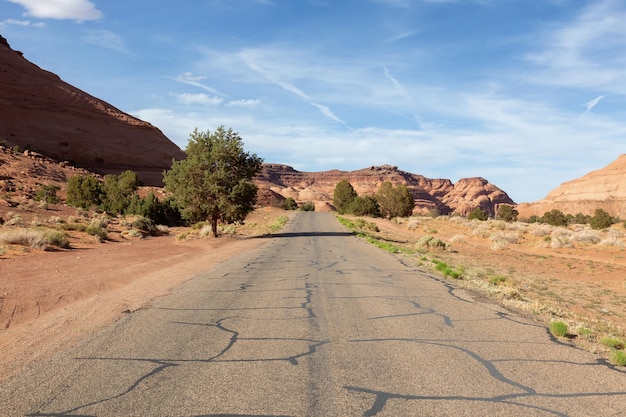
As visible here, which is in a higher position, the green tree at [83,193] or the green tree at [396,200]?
the green tree at [396,200]

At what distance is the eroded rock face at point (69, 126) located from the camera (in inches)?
3051

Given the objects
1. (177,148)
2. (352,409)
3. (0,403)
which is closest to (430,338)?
(352,409)

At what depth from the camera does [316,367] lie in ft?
18.8

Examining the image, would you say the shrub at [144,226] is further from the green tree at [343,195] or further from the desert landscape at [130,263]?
the green tree at [343,195]

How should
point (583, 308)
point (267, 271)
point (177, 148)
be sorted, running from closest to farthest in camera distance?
point (583, 308) → point (267, 271) → point (177, 148)

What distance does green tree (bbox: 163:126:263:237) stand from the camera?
32312 mm

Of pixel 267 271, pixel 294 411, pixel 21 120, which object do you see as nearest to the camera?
pixel 294 411

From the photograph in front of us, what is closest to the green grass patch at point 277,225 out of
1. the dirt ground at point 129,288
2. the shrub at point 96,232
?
the dirt ground at point 129,288

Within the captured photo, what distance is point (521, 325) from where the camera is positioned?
8.65m

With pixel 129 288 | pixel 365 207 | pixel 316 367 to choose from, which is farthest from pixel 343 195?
pixel 316 367

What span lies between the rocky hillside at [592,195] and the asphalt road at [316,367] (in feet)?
380

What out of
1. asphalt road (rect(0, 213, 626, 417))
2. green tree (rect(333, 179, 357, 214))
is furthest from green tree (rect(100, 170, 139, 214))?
green tree (rect(333, 179, 357, 214))

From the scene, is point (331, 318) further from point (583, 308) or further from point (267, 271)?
point (583, 308)

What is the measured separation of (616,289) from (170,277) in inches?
612
